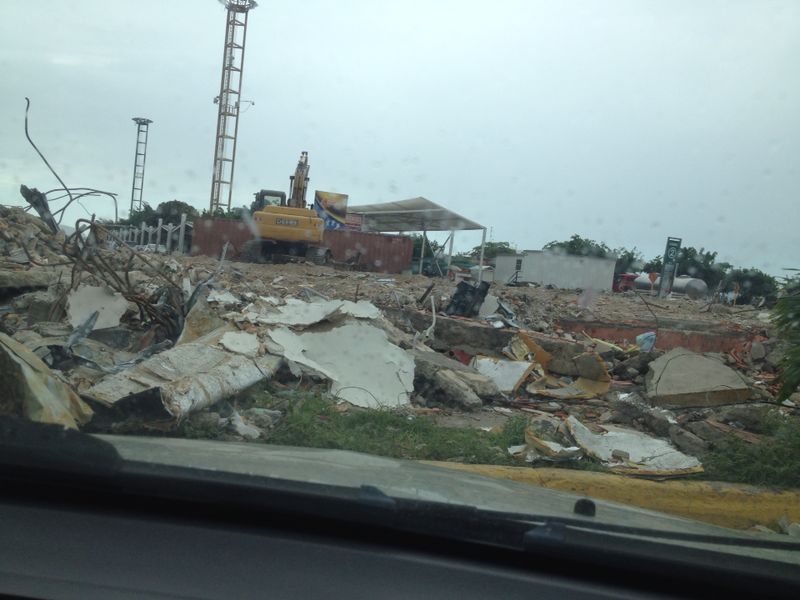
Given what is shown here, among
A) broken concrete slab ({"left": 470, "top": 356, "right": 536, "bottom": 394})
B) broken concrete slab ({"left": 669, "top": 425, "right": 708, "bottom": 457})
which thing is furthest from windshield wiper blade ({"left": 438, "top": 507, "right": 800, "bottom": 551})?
broken concrete slab ({"left": 470, "top": 356, "right": 536, "bottom": 394})

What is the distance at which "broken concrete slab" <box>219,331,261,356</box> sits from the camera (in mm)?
7906

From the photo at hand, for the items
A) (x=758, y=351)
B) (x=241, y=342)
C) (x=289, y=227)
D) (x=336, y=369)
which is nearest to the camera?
(x=241, y=342)

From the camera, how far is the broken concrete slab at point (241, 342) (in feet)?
25.9

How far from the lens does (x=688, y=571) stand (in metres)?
2.54

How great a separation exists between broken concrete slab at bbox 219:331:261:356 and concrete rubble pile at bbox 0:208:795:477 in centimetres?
2

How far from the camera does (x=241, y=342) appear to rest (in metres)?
8.12

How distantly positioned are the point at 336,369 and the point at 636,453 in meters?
3.19

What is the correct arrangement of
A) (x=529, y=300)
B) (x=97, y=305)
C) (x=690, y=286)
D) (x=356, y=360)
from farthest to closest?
1. (x=690, y=286)
2. (x=529, y=300)
3. (x=97, y=305)
4. (x=356, y=360)

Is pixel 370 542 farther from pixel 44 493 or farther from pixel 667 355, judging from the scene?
pixel 667 355

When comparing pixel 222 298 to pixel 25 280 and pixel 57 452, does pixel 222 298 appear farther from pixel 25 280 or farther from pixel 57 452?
pixel 57 452

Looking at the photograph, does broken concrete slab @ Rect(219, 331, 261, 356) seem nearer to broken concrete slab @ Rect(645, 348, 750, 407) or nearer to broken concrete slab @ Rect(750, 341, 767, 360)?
broken concrete slab @ Rect(645, 348, 750, 407)

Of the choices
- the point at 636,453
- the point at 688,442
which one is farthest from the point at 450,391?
the point at 688,442

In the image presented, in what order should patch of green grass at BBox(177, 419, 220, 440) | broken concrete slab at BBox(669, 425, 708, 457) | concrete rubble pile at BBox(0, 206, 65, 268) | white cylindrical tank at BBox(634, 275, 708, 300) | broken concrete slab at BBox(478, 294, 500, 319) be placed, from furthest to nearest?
white cylindrical tank at BBox(634, 275, 708, 300) < broken concrete slab at BBox(478, 294, 500, 319) < concrete rubble pile at BBox(0, 206, 65, 268) < broken concrete slab at BBox(669, 425, 708, 457) < patch of green grass at BBox(177, 419, 220, 440)

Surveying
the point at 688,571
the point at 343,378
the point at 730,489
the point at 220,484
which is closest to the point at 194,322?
the point at 343,378
